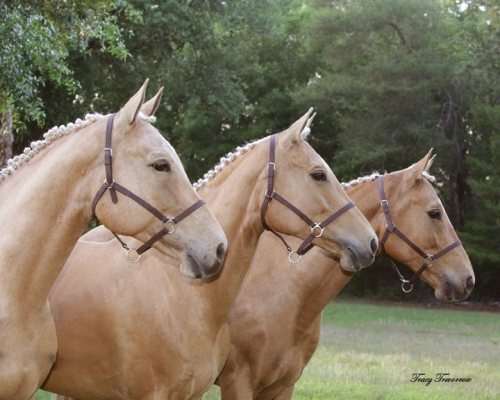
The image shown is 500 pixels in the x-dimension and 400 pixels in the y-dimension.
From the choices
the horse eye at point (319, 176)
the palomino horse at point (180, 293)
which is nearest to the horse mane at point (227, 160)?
the palomino horse at point (180, 293)

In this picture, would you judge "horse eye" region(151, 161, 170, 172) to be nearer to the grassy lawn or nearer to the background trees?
the grassy lawn

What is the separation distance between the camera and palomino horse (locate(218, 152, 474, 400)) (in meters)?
5.96

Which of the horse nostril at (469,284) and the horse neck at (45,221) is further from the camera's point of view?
the horse nostril at (469,284)

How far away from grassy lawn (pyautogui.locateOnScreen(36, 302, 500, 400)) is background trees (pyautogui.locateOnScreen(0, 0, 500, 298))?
6.54 metres

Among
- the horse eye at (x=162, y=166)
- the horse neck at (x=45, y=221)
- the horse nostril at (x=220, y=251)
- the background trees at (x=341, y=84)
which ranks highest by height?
the horse eye at (x=162, y=166)

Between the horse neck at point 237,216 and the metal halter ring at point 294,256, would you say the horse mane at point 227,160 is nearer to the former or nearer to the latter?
the horse neck at point 237,216

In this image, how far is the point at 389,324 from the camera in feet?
69.1

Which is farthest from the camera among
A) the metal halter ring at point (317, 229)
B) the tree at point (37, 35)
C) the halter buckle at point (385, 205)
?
the tree at point (37, 35)

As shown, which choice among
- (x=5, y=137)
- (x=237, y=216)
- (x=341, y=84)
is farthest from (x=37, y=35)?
(x=341, y=84)

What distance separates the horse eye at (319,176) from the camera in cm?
539

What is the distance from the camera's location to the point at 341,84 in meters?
29.3

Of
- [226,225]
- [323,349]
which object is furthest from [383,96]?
[226,225]

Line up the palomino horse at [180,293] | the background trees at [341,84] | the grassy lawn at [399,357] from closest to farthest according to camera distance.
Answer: the palomino horse at [180,293], the grassy lawn at [399,357], the background trees at [341,84]

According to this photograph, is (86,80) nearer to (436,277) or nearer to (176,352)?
(436,277)
